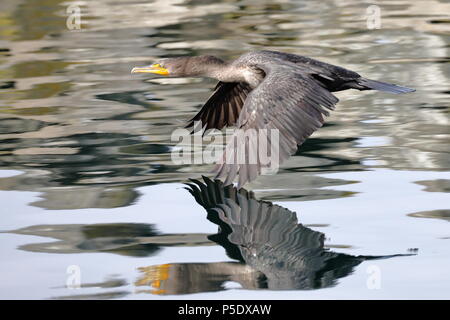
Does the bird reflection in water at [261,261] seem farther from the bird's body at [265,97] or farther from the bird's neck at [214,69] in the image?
the bird's neck at [214,69]

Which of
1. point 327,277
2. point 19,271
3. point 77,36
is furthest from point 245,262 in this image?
point 77,36

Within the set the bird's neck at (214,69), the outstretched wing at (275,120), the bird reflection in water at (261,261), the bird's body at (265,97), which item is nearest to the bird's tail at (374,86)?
the bird's body at (265,97)

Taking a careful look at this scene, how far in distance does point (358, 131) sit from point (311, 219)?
243 centimetres

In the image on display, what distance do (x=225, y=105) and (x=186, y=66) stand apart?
→ 0.52 metres

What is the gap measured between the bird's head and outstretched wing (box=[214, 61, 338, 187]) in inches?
44.1

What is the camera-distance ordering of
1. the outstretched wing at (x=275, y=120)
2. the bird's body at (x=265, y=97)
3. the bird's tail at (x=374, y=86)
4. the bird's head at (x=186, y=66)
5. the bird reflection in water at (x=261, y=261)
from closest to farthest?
the bird reflection in water at (x=261, y=261), the outstretched wing at (x=275, y=120), the bird's body at (x=265, y=97), the bird's tail at (x=374, y=86), the bird's head at (x=186, y=66)

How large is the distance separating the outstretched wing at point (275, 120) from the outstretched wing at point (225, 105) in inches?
49.8

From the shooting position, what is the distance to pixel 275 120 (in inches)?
262

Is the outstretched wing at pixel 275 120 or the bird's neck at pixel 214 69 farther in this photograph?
the bird's neck at pixel 214 69

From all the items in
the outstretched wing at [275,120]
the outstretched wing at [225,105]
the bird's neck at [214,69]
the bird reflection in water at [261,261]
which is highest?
the bird's neck at [214,69]

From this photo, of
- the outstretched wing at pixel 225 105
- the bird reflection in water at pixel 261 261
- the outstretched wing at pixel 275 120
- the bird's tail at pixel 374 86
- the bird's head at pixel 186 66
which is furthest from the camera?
the outstretched wing at pixel 225 105

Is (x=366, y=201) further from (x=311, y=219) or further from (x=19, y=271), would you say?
(x=19, y=271)

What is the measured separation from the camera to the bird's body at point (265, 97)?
645 centimetres

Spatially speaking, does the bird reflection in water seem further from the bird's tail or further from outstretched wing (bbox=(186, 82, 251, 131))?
outstretched wing (bbox=(186, 82, 251, 131))
